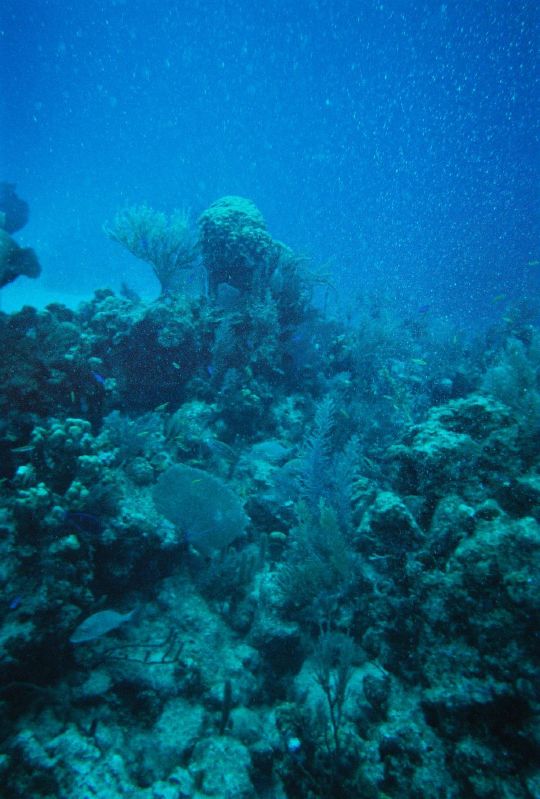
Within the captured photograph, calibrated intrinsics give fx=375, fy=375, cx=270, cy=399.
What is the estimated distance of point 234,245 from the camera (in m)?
8.69

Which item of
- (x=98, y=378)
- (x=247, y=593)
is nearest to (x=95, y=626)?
(x=247, y=593)

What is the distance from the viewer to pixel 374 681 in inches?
126

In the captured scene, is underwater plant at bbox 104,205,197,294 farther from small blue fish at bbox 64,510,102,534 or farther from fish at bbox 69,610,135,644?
fish at bbox 69,610,135,644

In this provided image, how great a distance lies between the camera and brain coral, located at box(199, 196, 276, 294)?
8727mm

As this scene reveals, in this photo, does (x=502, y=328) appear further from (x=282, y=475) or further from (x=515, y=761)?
(x=515, y=761)

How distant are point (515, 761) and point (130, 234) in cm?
1016

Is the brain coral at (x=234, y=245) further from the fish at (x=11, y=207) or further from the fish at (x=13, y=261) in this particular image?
the fish at (x=11, y=207)

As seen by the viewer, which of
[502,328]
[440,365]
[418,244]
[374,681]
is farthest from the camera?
[418,244]

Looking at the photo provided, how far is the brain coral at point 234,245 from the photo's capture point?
8.73 m

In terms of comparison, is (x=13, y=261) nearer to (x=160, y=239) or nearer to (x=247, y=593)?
(x=160, y=239)

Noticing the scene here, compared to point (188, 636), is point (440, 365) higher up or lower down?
higher up

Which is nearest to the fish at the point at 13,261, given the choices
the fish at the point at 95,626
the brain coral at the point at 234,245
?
the brain coral at the point at 234,245

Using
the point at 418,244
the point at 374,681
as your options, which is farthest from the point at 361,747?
the point at 418,244

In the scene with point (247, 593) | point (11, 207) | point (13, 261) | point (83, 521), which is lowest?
point (247, 593)
